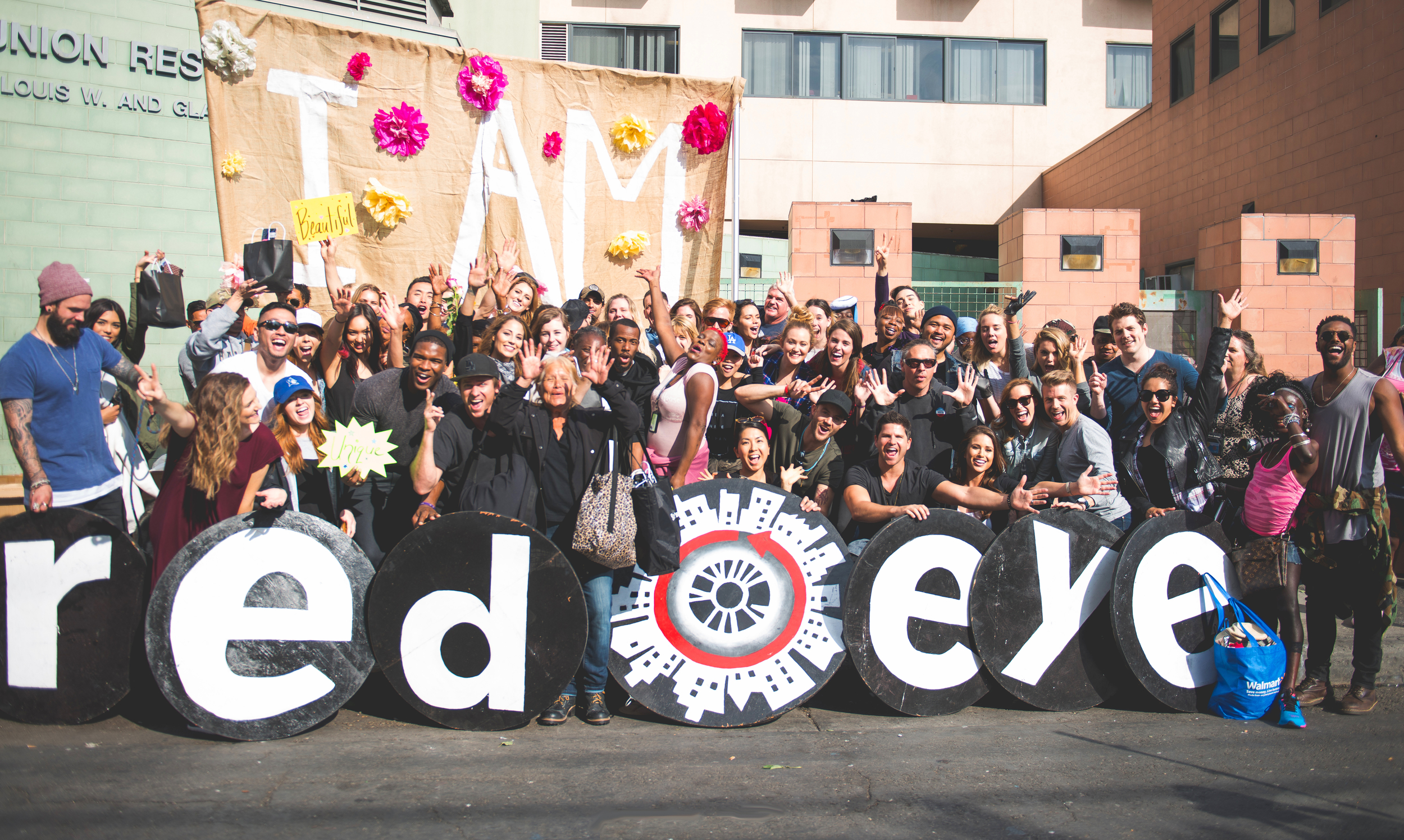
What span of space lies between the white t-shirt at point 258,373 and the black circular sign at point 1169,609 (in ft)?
14.4

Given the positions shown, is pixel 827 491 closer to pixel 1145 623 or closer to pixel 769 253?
pixel 1145 623

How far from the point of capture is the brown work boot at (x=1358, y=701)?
4871 millimetres

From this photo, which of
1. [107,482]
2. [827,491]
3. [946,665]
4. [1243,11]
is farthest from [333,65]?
[1243,11]

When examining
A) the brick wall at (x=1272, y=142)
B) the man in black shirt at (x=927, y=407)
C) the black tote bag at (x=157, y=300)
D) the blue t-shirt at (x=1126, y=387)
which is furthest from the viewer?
the brick wall at (x=1272, y=142)

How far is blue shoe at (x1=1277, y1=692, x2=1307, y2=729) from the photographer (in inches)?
183

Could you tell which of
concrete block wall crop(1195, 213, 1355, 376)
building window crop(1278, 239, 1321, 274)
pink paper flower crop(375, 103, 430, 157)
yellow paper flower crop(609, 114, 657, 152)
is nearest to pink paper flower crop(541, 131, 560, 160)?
yellow paper flower crop(609, 114, 657, 152)

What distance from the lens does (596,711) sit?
15.2ft

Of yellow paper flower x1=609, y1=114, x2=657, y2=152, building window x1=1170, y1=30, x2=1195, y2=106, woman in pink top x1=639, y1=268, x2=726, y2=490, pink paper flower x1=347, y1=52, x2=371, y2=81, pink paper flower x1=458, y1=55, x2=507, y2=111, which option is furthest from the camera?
building window x1=1170, y1=30, x2=1195, y2=106

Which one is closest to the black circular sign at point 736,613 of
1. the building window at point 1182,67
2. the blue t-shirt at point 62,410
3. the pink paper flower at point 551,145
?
the blue t-shirt at point 62,410

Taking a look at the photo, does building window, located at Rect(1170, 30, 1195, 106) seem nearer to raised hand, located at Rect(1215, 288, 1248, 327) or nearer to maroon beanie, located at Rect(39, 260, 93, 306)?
raised hand, located at Rect(1215, 288, 1248, 327)

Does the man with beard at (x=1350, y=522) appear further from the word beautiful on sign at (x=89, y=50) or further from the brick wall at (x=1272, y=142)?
the word beautiful on sign at (x=89, y=50)

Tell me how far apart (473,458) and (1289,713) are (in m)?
4.29

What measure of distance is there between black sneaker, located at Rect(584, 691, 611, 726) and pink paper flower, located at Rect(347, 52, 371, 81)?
537cm

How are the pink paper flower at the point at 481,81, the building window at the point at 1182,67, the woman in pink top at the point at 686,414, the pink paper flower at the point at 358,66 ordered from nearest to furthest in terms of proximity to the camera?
the woman in pink top at the point at 686,414, the pink paper flower at the point at 358,66, the pink paper flower at the point at 481,81, the building window at the point at 1182,67
